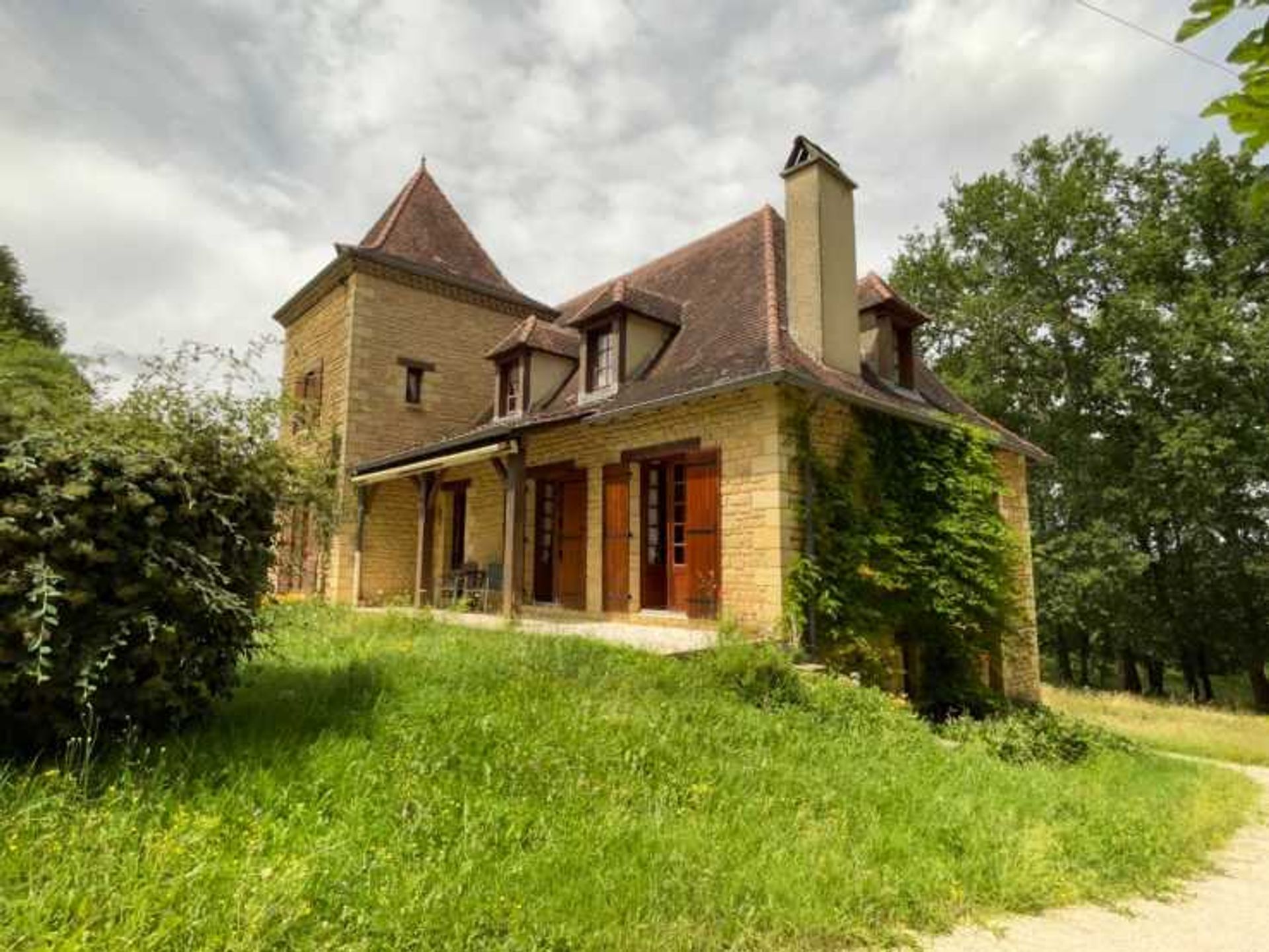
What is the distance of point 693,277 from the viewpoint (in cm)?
1200

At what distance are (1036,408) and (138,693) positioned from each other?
24.1 meters

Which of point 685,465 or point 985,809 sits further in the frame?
point 685,465

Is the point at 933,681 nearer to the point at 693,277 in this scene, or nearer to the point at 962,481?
the point at 962,481

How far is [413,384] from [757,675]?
10.5 m

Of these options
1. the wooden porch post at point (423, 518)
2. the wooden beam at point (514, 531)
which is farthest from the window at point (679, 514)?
the wooden porch post at point (423, 518)

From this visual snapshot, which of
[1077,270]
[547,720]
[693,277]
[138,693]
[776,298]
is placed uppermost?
[1077,270]

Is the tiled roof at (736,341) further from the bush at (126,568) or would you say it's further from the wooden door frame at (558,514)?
the bush at (126,568)

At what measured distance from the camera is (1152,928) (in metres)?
3.43

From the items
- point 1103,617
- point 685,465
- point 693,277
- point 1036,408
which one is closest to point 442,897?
point 685,465

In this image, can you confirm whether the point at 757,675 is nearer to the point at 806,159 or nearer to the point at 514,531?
the point at 514,531

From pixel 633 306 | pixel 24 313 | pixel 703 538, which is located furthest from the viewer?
pixel 24 313

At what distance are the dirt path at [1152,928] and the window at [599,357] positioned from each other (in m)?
8.37

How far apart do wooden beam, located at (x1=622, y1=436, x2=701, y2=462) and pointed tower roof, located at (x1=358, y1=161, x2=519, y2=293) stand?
7243mm

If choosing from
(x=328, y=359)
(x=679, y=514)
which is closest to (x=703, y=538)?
(x=679, y=514)
